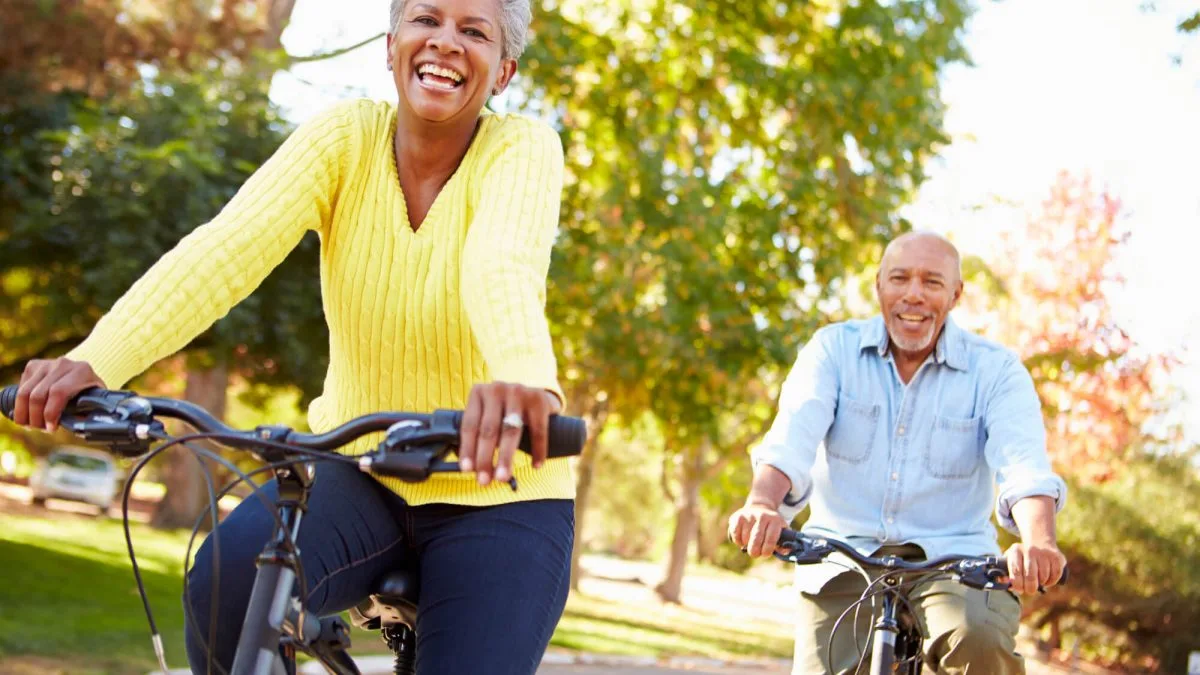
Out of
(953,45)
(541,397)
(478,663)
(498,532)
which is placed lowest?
(478,663)

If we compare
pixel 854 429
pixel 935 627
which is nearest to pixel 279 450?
pixel 935 627

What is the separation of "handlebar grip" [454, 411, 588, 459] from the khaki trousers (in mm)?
2305

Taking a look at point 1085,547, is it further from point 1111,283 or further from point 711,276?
point 711,276

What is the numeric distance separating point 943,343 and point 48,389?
3.12m

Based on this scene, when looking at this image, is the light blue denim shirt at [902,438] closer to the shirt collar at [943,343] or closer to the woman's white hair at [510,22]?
the shirt collar at [943,343]

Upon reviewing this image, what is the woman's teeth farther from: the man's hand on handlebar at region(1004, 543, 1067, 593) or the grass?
the grass

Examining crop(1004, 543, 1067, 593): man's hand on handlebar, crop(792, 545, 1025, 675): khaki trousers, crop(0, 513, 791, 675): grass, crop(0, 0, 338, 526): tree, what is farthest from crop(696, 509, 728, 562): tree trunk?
crop(1004, 543, 1067, 593): man's hand on handlebar

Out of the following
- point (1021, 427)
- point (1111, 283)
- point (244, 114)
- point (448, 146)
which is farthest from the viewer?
point (1111, 283)

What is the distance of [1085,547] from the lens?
2272 cm

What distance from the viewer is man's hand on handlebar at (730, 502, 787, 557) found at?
3.94m

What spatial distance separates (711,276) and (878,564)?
11205 millimetres

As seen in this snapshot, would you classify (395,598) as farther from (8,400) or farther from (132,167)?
(132,167)

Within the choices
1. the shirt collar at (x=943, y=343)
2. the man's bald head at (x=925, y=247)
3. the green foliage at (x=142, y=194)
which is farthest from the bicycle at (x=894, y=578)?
the green foliage at (x=142, y=194)

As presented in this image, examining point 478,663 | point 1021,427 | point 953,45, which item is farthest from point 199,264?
point 953,45
